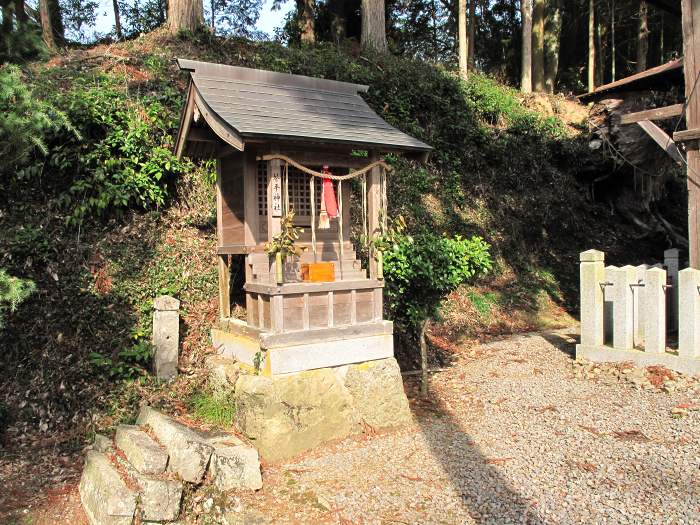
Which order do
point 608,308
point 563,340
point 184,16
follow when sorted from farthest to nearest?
point 184,16 → point 563,340 → point 608,308

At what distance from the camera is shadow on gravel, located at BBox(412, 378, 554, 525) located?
3926 millimetres

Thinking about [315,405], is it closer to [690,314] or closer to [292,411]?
[292,411]

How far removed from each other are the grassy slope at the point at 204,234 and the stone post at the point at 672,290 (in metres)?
2.53

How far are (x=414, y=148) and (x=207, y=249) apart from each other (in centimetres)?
373

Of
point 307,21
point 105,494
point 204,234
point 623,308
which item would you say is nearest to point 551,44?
point 307,21

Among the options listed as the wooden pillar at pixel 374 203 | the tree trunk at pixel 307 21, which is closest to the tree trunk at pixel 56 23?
the tree trunk at pixel 307 21

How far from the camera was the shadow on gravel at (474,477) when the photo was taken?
3.93 metres

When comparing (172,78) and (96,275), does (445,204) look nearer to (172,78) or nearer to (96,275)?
(172,78)

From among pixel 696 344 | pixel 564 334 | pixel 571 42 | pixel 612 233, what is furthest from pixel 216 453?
pixel 571 42

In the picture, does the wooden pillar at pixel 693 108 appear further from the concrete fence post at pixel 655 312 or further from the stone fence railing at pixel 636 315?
the concrete fence post at pixel 655 312

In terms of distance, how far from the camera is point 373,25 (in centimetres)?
1476

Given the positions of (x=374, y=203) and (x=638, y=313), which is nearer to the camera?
(x=374, y=203)

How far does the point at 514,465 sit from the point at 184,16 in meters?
11.7

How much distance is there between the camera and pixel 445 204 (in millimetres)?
12680
